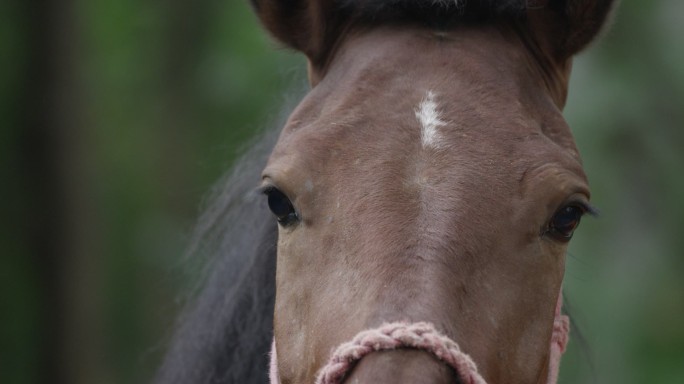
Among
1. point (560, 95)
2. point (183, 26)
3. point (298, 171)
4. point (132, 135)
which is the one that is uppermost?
point (298, 171)

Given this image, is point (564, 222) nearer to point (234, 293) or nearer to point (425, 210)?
point (425, 210)

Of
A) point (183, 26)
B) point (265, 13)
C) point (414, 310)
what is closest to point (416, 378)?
point (414, 310)

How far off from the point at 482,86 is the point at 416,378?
0.88 m

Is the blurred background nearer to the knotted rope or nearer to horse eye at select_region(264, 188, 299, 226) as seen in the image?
horse eye at select_region(264, 188, 299, 226)

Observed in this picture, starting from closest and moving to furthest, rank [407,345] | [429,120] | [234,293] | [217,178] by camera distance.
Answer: [407,345], [429,120], [234,293], [217,178]

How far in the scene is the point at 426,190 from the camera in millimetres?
2326

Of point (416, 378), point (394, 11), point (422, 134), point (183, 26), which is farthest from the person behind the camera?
point (183, 26)

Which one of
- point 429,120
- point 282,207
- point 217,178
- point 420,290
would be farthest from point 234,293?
point 217,178

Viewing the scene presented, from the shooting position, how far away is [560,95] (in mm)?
3033

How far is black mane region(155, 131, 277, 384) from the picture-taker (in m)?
3.18

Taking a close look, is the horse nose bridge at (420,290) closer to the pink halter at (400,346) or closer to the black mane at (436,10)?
the pink halter at (400,346)

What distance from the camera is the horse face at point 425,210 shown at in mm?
2229

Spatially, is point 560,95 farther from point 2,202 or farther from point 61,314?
point 2,202

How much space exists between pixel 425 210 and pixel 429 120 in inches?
11.3
